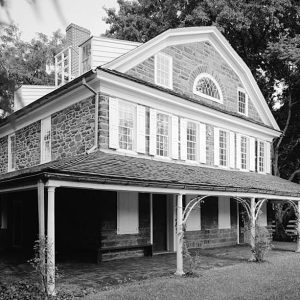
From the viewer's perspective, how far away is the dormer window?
60.6 feet

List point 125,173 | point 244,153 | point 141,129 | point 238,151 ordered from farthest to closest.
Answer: point 244,153 < point 238,151 < point 141,129 < point 125,173

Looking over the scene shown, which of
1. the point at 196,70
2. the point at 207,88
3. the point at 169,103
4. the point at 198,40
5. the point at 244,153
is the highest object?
the point at 198,40

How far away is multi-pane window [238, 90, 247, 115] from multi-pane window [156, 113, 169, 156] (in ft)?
16.4

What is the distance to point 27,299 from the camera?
7348 millimetres

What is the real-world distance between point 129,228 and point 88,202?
1.43 metres

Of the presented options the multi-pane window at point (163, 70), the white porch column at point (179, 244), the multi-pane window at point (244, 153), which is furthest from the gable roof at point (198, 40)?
the white porch column at point (179, 244)

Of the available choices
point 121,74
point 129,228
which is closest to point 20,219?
point 129,228

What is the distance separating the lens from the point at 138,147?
13453 millimetres

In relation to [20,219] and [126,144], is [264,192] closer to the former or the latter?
[126,144]

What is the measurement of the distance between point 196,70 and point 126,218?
21.6 feet

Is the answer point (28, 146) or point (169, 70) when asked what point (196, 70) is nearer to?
point (169, 70)

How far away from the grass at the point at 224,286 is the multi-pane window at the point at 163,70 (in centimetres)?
663

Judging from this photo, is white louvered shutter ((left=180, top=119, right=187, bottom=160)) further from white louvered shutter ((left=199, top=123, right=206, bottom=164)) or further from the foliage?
the foliage

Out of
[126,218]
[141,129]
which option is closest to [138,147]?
[141,129]
